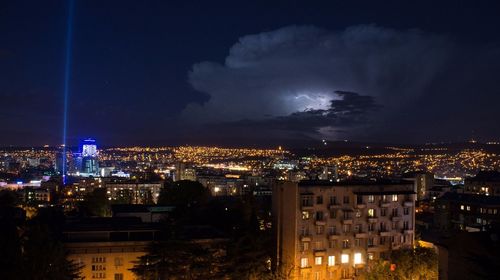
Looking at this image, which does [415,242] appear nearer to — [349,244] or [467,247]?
[349,244]

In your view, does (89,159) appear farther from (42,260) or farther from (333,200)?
(42,260)

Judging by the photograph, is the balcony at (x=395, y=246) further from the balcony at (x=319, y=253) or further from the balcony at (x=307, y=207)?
the balcony at (x=307, y=207)

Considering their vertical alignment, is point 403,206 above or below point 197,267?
above

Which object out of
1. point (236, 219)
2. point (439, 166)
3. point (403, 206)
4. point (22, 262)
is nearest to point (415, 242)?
point (403, 206)

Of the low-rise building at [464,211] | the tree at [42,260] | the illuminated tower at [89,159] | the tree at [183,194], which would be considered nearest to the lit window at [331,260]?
the tree at [42,260]

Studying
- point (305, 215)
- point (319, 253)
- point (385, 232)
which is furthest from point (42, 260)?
point (385, 232)

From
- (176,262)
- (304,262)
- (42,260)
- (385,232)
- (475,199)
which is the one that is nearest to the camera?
(42,260)

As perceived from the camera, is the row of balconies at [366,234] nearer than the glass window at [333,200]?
Yes

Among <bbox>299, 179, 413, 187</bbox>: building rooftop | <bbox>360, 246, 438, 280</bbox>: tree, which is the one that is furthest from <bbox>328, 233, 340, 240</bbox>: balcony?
<bbox>360, 246, 438, 280</bbox>: tree
